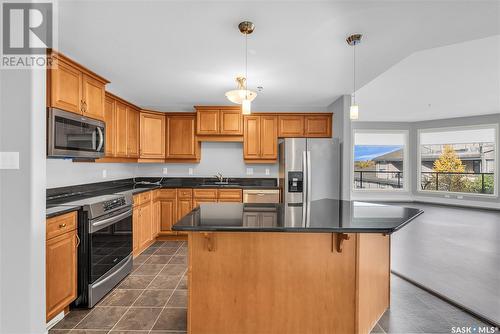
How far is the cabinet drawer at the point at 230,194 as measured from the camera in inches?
168

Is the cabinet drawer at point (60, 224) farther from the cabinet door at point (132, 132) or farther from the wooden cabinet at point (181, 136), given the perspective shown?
the wooden cabinet at point (181, 136)

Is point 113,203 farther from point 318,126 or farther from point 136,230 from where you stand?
point 318,126

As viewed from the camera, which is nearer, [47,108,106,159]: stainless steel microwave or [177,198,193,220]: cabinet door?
[47,108,106,159]: stainless steel microwave

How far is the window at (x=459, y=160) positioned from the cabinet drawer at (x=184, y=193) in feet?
23.9

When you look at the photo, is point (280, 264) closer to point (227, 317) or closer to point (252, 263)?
point (252, 263)

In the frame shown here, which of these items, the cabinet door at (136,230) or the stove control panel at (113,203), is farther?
the cabinet door at (136,230)

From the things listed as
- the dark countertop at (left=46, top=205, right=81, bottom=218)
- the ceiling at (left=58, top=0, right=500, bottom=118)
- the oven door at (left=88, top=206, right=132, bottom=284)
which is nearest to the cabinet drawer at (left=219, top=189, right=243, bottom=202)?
the oven door at (left=88, top=206, right=132, bottom=284)

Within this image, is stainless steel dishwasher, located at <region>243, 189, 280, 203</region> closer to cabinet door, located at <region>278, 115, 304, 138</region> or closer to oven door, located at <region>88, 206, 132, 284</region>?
cabinet door, located at <region>278, 115, 304, 138</region>

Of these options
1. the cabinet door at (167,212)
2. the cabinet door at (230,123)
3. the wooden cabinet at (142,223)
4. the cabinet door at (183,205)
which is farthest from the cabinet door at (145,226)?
the cabinet door at (230,123)

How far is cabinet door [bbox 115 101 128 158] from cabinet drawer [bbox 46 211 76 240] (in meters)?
1.63

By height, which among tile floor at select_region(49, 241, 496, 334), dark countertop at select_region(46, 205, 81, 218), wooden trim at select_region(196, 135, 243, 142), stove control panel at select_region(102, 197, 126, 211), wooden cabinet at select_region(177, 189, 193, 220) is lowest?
tile floor at select_region(49, 241, 496, 334)

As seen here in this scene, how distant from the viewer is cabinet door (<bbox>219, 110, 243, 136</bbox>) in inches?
178

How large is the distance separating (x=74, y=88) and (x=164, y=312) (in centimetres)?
239

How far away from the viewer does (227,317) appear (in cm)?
175
